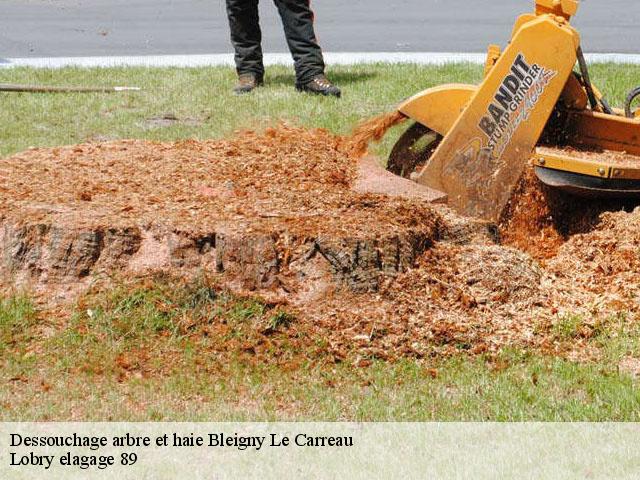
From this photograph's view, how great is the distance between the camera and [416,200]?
242 inches

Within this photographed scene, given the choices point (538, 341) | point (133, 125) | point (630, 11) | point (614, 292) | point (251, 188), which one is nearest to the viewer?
point (538, 341)

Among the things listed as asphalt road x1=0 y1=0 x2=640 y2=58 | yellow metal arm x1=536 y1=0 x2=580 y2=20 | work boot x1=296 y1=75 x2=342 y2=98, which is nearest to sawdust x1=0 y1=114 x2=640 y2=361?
yellow metal arm x1=536 y1=0 x2=580 y2=20

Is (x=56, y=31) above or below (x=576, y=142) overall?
below

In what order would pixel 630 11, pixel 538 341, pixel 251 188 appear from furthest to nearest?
pixel 630 11
pixel 251 188
pixel 538 341

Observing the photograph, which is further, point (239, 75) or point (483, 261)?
point (239, 75)

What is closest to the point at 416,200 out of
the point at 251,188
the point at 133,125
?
the point at 251,188

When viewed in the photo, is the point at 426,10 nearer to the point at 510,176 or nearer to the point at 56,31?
the point at 56,31

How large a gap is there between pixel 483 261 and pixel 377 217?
0.55 m

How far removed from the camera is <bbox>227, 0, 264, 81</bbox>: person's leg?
34.2 feet

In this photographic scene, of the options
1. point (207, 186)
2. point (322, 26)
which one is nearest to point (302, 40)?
point (207, 186)

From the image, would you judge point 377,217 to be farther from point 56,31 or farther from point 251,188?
point 56,31

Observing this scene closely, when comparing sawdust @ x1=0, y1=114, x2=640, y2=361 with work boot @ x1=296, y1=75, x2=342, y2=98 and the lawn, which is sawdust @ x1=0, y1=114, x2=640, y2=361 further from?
work boot @ x1=296, y1=75, x2=342, y2=98

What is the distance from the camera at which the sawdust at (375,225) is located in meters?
5.43

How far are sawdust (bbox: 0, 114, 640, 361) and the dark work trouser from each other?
3.03 metres
